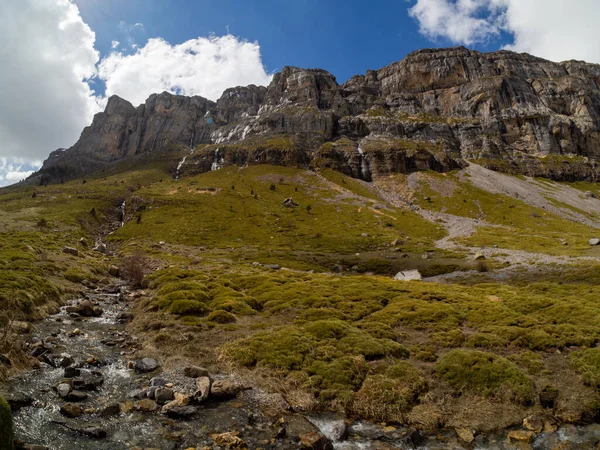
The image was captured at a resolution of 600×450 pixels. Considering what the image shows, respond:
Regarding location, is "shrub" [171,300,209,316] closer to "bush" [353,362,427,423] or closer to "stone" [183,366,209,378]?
"stone" [183,366,209,378]

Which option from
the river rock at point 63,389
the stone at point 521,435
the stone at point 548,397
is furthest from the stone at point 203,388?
the stone at point 548,397

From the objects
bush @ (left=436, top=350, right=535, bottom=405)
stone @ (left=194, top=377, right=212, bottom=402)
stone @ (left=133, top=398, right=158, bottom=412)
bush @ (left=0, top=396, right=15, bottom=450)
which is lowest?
bush @ (left=436, top=350, right=535, bottom=405)

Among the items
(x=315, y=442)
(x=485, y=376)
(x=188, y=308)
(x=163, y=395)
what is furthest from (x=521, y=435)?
(x=188, y=308)

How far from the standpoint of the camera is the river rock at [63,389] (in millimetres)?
17250

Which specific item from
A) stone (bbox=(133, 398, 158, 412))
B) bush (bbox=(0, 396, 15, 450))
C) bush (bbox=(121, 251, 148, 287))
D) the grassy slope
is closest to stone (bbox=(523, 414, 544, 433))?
the grassy slope

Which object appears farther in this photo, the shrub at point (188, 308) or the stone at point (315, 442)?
the shrub at point (188, 308)

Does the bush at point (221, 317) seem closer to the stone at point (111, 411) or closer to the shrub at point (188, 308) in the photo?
the shrub at point (188, 308)

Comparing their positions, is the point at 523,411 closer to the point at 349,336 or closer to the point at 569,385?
the point at 569,385

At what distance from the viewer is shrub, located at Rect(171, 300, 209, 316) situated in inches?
1334

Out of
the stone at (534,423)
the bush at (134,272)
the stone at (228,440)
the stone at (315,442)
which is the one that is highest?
the bush at (134,272)

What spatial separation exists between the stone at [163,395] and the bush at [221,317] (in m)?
13.8

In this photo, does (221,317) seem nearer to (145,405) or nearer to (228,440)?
(145,405)

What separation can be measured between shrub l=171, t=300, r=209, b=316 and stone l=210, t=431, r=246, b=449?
63.8 ft

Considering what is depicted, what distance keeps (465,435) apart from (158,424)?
14.1 meters
